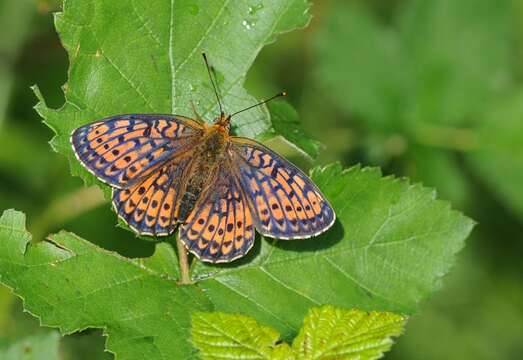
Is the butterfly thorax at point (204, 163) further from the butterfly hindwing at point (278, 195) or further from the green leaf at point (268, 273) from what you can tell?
the green leaf at point (268, 273)

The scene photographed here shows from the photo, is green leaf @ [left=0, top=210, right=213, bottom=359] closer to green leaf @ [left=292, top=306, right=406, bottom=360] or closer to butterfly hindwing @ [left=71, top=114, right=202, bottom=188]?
butterfly hindwing @ [left=71, top=114, right=202, bottom=188]

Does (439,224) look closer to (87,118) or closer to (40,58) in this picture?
(87,118)

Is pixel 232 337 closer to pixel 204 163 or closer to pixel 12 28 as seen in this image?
pixel 204 163

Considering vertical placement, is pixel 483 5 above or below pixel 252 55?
above

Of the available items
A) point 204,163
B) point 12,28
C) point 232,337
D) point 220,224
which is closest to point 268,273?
point 220,224

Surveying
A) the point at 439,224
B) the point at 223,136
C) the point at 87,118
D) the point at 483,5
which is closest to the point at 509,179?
the point at 483,5

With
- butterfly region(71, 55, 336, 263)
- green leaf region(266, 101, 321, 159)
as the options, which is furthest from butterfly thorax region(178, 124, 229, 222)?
green leaf region(266, 101, 321, 159)
